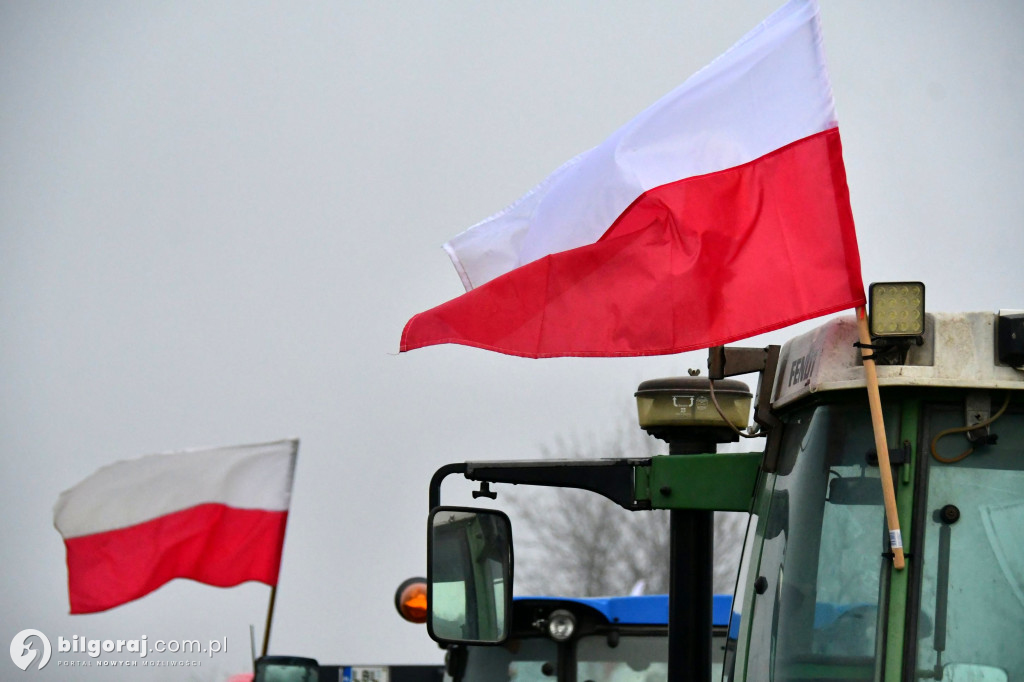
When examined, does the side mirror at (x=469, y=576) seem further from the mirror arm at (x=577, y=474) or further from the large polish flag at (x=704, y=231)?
the large polish flag at (x=704, y=231)

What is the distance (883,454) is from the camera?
3594 mm

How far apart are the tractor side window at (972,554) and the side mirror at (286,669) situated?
155 inches

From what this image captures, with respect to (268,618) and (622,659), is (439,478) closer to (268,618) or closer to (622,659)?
(622,659)

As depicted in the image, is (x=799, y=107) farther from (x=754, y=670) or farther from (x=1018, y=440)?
(x=754, y=670)

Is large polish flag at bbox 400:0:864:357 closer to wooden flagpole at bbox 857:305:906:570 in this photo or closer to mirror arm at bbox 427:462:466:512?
mirror arm at bbox 427:462:466:512

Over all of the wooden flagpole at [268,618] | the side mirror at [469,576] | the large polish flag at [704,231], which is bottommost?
the wooden flagpole at [268,618]

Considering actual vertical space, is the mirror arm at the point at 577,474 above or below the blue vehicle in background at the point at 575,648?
above

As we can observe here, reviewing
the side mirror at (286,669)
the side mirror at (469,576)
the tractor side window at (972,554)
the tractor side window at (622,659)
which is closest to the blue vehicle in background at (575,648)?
the tractor side window at (622,659)

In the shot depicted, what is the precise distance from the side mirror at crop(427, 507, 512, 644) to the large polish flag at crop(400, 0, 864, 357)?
0.60 m

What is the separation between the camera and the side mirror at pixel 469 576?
4621 mm

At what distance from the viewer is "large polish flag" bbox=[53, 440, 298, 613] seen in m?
13.2

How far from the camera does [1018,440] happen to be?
364 centimetres

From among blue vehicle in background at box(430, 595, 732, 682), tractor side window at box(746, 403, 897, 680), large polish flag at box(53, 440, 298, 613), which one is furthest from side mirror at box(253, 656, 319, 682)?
large polish flag at box(53, 440, 298, 613)

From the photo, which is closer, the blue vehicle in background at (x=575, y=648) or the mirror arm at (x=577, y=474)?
the mirror arm at (x=577, y=474)
